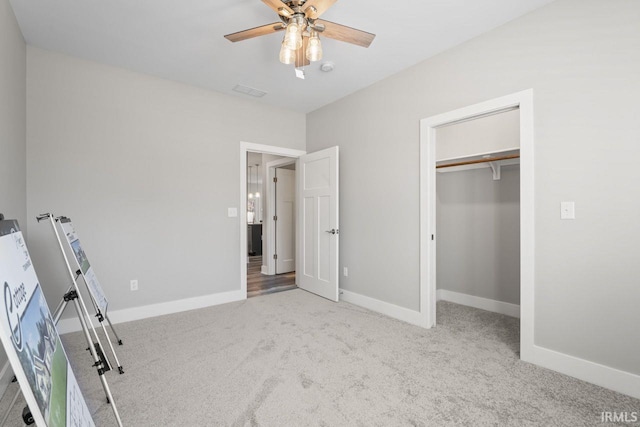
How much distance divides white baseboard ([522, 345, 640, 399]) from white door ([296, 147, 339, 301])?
2.22 meters

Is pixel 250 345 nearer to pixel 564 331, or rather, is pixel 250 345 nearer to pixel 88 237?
pixel 88 237

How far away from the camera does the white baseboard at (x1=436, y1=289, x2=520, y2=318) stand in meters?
3.33

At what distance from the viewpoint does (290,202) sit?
5891mm

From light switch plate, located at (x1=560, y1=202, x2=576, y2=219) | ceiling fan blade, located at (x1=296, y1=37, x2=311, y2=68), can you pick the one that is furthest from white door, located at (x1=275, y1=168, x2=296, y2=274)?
light switch plate, located at (x1=560, y1=202, x2=576, y2=219)

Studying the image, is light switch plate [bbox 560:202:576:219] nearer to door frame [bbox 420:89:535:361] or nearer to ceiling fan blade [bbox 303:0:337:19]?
door frame [bbox 420:89:535:361]

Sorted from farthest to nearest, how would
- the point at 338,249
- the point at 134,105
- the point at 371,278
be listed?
the point at 338,249 → the point at 371,278 → the point at 134,105

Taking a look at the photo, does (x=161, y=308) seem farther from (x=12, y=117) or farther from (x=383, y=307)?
(x=383, y=307)

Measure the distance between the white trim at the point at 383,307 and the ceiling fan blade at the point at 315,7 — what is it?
283cm

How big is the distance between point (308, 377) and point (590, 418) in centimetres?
168

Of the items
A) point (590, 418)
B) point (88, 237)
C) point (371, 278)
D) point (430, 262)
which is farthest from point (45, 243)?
point (590, 418)

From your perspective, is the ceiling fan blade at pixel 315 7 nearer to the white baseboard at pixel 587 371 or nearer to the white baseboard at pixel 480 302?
the white baseboard at pixel 587 371

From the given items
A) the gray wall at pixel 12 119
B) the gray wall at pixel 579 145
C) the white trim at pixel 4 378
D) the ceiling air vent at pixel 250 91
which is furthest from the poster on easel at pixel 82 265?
the gray wall at pixel 579 145

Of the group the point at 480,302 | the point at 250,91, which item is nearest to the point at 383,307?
the point at 480,302

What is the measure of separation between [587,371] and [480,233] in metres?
1.78
